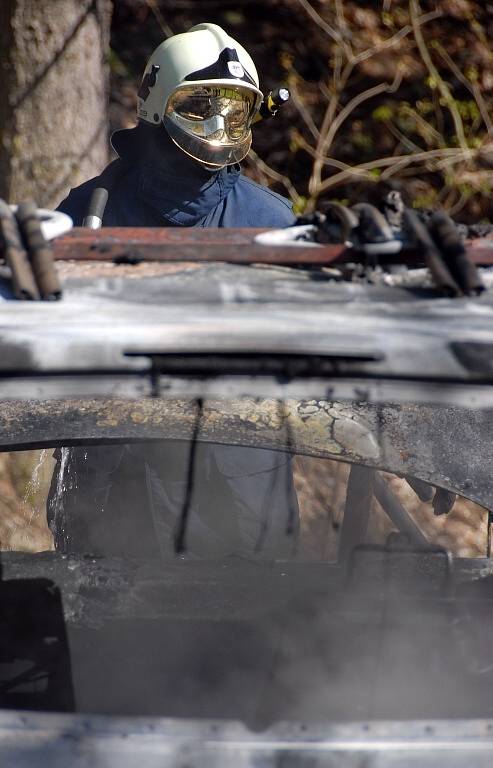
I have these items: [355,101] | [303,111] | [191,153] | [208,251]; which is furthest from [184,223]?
[355,101]

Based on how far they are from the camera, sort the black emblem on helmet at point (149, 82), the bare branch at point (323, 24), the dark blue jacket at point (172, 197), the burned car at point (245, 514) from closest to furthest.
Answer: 1. the burned car at point (245, 514)
2. the dark blue jacket at point (172, 197)
3. the black emblem on helmet at point (149, 82)
4. the bare branch at point (323, 24)

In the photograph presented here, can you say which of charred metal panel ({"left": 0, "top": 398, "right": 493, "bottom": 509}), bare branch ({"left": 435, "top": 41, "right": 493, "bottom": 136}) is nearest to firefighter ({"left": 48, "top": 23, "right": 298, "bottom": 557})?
charred metal panel ({"left": 0, "top": 398, "right": 493, "bottom": 509})

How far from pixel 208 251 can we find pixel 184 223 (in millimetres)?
1655

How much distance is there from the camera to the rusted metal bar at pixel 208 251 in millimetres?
1711

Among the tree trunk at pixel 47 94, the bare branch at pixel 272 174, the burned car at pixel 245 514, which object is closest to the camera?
the burned car at pixel 245 514

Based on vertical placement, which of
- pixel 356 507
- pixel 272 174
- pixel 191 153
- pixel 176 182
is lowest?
pixel 272 174

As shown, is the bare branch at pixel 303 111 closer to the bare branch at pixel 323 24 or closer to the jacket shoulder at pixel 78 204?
the bare branch at pixel 323 24

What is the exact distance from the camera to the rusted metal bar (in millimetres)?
1711

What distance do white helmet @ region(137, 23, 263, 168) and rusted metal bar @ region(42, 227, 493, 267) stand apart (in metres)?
1.51

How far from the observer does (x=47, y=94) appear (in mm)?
4730

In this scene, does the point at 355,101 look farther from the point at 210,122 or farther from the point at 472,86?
the point at 210,122

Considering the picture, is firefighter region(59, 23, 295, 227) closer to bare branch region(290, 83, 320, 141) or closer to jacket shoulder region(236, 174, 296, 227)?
jacket shoulder region(236, 174, 296, 227)

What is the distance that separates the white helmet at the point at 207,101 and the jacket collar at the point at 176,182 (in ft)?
0.20

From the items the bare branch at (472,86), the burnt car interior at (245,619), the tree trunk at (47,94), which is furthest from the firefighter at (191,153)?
the bare branch at (472,86)
